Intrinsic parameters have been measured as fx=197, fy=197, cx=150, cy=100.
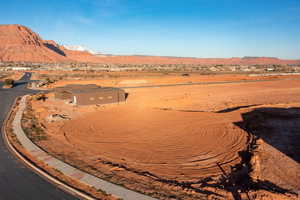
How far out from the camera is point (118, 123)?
20438 millimetres

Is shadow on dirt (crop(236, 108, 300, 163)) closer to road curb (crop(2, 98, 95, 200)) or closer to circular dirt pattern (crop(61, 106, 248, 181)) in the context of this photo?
circular dirt pattern (crop(61, 106, 248, 181))

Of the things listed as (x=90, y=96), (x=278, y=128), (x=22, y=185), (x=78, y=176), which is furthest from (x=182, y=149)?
(x=90, y=96)

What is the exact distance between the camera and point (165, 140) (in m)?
15.7

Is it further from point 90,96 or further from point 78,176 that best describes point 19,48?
point 78,176

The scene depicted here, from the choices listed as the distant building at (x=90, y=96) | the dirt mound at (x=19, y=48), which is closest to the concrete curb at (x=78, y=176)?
the distant building at (x=90, y=96)

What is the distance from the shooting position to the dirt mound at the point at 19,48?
450ft

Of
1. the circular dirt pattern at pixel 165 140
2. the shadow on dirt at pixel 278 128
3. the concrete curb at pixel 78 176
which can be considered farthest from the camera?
the shadow on dirt at pixel 278 128

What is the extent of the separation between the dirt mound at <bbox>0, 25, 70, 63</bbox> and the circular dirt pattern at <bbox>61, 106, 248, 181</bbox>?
14283 cm

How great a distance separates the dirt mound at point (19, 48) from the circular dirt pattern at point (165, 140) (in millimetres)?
142828

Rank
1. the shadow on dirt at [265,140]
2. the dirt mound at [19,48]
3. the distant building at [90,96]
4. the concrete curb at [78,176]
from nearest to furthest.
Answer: the concrete curb at [78,176], the shadow on dirt at [265,140], the distant building at [90,96], the dirt mound at [19,48]

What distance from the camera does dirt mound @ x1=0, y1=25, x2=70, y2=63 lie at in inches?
5404

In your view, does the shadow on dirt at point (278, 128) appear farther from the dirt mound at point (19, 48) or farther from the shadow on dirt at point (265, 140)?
the dirt mound at point (19, 48)

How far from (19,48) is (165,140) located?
16821cm

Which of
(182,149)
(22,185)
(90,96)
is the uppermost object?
(90,96)
